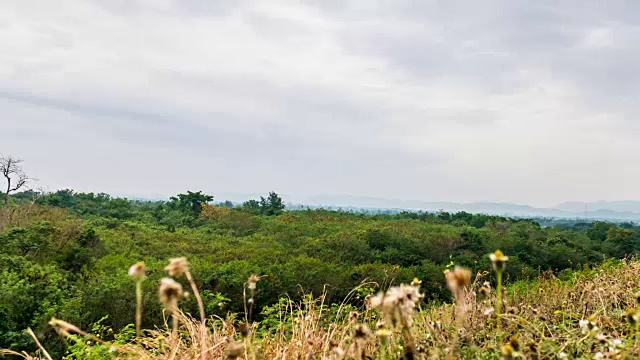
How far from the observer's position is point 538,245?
2630cm

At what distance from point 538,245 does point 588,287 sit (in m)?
25.4

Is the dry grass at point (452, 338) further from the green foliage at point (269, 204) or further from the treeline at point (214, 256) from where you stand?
the green foliage at point (269, 204)

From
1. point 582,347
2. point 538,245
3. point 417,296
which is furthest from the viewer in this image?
point 538,245

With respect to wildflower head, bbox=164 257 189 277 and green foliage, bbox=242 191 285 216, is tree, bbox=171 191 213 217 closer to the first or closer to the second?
green foliage, bbox=242 191 285 216

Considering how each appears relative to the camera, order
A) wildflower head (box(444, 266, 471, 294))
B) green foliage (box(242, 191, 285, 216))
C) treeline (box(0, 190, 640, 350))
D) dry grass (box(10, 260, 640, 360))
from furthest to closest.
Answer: green foliage (box(242, 191, 285, 216)) → treeline (box(0, 190, 640, 350)) → dry grass (box(10, 260, 640, 360)) → wildflower head (box(444, 266, 471, 294))

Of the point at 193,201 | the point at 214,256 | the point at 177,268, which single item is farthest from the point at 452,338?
the point at 193,201

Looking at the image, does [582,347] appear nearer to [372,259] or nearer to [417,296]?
[417,296]

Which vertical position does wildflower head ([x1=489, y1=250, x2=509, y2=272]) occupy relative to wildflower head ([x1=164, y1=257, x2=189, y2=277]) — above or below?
above

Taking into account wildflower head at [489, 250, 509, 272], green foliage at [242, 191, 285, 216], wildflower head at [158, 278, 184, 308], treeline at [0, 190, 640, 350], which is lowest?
treeline at [0, 190, 640, 350]

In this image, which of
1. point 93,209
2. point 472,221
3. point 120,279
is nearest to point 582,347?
point 120,279

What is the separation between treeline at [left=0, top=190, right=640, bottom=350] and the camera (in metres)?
9.77

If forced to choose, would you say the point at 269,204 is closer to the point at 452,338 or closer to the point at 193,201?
the point at 193,201

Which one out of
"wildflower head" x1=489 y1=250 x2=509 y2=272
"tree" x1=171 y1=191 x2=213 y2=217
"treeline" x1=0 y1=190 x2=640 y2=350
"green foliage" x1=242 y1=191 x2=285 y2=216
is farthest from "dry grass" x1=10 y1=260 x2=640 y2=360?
"green foliage" x1=242 y1=191 x2=285 y2=216

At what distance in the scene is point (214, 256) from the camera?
55.4 ft
